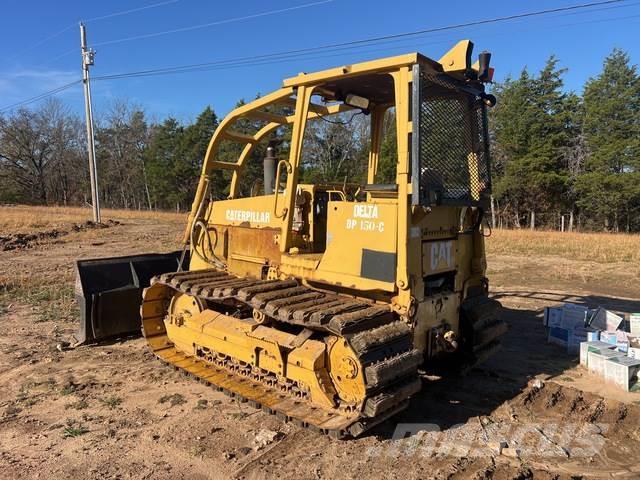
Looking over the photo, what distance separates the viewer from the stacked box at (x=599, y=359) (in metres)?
5.63

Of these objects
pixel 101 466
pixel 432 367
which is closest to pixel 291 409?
pixel 101 466

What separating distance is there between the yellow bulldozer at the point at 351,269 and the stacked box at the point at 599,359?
107 cm

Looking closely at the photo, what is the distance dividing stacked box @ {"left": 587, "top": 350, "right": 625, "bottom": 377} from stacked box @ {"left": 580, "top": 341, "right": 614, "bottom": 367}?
0.06 m

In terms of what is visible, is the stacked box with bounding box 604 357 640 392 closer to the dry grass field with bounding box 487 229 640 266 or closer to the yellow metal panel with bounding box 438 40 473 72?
the yellow metal panel with bounding box 438 40 473 72

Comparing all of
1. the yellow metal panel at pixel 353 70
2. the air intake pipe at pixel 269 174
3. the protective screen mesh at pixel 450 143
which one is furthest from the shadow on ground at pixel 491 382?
the yellow metal panel at pixel 353 70

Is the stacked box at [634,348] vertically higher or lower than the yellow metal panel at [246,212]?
lower

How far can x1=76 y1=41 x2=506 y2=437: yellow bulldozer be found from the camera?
13.9 ft

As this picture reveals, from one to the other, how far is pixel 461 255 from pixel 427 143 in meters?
1.41

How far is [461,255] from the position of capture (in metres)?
5.33

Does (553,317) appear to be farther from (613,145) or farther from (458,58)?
(613,145)

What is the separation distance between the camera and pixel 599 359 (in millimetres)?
5684

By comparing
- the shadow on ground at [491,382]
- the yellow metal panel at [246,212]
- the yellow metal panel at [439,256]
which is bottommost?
the shadow on ground at [491,382]

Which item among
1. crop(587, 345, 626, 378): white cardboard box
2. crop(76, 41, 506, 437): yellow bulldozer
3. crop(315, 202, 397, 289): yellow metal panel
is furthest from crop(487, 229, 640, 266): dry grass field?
crop(315, 202, 397, 289): yellow metal panel
